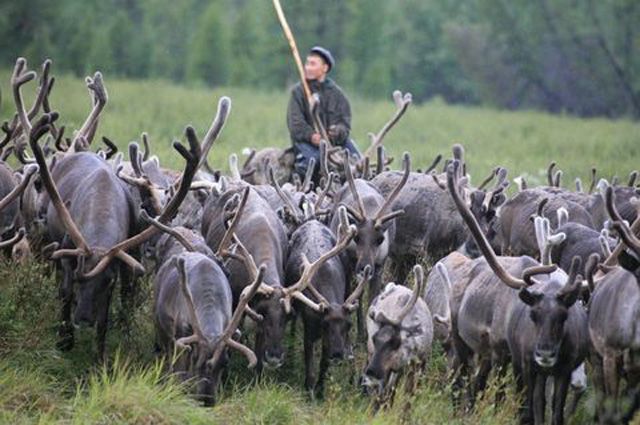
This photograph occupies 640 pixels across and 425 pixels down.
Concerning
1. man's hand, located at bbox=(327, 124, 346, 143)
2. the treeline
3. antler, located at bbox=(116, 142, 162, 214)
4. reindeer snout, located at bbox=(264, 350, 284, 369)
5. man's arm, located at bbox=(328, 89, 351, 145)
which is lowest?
reindeer snout, located at bbox=(264, 350, 284, 369)

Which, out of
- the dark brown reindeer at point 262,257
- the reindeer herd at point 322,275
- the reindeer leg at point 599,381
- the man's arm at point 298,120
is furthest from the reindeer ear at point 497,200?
the reindeer leg at point 599,381

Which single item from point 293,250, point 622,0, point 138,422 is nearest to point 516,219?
point 293,250

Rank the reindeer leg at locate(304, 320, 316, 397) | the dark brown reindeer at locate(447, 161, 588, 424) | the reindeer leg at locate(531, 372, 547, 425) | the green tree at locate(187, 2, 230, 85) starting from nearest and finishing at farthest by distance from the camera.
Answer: the dark brown reindeer at locate(447, 161, 588, 424) → the reindeer leg at locate(531, 372, 547, 425) → the reindeer leg at locate(304, 320, 316, 397) → the green tree at locate(187, 2, 230, 85)

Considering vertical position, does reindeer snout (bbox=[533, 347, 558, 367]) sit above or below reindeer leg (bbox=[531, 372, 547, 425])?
above

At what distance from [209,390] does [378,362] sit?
1521 mm

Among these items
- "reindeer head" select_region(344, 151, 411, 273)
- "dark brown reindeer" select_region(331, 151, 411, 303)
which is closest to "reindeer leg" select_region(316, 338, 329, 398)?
"dark brown reindeer" select_region(331, 151, 411, 303)

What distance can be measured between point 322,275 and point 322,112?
6.23 m

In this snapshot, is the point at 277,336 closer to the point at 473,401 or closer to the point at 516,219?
the point at 473,401

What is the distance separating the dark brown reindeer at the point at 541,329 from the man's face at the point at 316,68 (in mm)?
7198

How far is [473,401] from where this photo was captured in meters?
12.3

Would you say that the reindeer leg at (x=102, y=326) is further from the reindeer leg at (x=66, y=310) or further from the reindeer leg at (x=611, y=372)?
the reindeer leg at (x=611, y=372)

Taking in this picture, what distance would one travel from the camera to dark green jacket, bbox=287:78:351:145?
18.8m

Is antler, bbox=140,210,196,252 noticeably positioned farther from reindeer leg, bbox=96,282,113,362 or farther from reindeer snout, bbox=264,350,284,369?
reindeer snout, bbox=264,350,284,369

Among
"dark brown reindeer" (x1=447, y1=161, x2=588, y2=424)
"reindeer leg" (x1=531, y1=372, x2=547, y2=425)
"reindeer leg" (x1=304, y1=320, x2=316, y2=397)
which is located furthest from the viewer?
"reindeer leg" (x1=304, y1=320, x2=316, y2=397)
